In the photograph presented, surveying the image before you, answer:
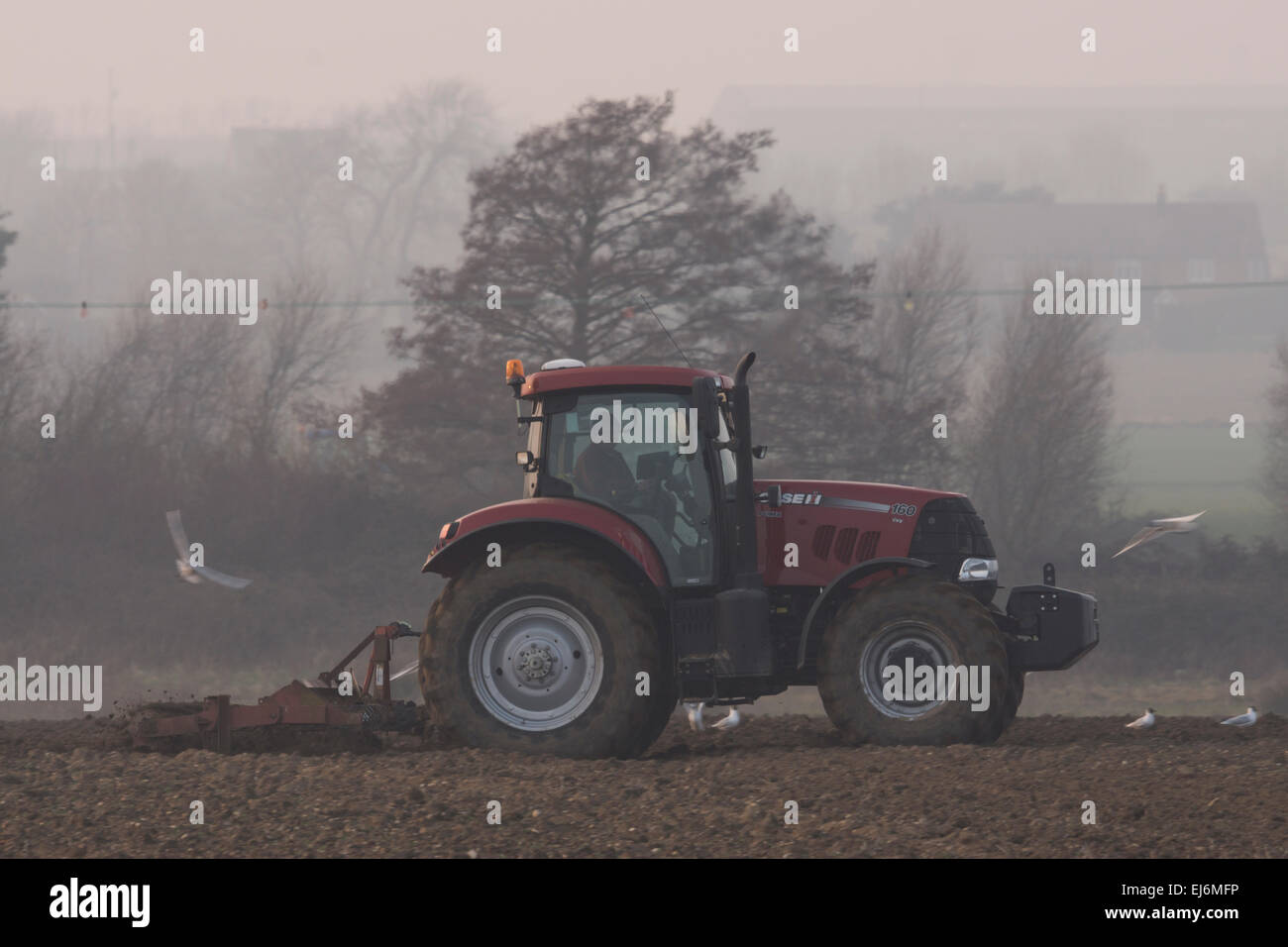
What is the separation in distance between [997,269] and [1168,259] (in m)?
7.54

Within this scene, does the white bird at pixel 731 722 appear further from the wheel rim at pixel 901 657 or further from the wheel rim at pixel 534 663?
the wheel rim at pixel 534 663

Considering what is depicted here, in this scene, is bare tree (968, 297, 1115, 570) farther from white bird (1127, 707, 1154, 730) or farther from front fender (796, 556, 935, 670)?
front fender (796, 556, 935, 670)

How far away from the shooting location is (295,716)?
34.0 feet

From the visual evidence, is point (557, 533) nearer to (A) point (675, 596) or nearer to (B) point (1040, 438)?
(A) point (675, 596)

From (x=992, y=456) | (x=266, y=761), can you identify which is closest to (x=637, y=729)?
(x=266, y=761)

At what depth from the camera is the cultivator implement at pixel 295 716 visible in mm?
10367

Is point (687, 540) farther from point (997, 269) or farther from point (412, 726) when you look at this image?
point (997, 269)

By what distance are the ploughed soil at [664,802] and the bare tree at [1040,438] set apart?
24061 mm

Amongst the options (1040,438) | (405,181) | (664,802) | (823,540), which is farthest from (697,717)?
(405,181)

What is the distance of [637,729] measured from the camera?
9875mm

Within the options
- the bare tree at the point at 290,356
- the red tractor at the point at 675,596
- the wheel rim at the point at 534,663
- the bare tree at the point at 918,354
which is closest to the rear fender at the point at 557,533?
the red tractor at the point at 675,596

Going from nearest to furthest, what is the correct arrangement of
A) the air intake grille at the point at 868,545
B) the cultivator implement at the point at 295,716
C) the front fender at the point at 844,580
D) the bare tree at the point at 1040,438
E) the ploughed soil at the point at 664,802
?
the ploughed soil at the point at 664,802 → the front fender at the point at 844,580 → the cultivator implement at the point at 295,716 → the air intake grille at the point at 868,545 → the bare tree at the point at 1040,438

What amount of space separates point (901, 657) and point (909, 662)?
72 millimetres

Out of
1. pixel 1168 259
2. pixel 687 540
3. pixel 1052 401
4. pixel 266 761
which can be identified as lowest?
pixel 266 761
